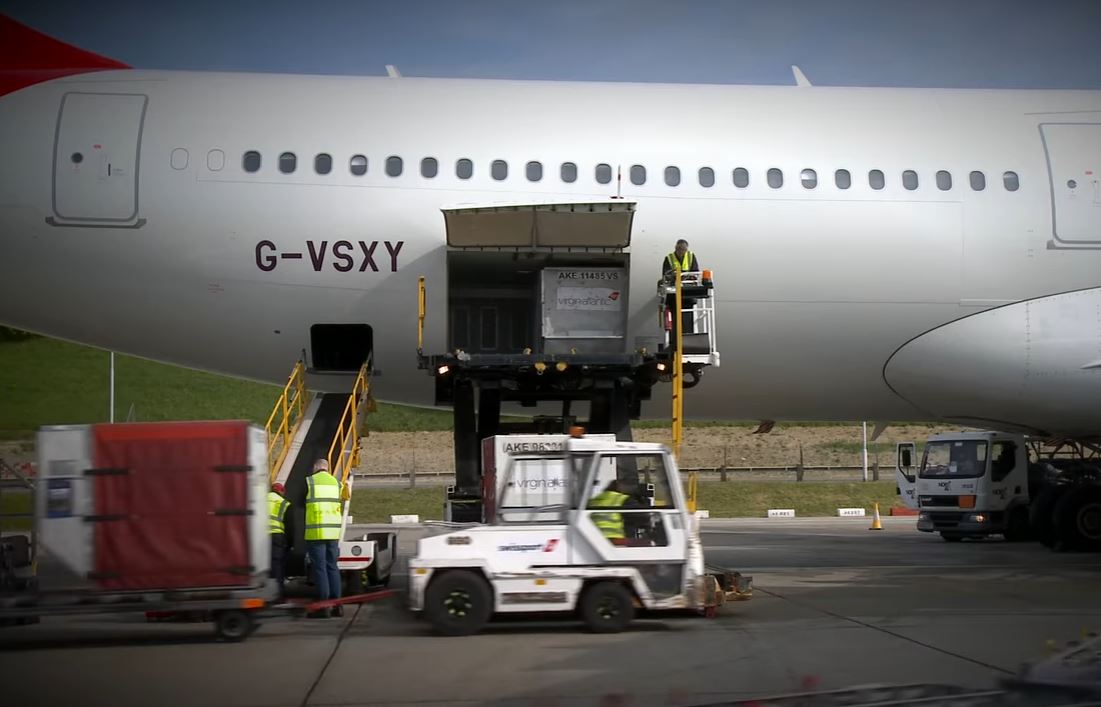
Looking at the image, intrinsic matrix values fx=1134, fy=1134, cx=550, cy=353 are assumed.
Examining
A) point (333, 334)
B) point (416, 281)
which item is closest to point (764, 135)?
point (416, 281)

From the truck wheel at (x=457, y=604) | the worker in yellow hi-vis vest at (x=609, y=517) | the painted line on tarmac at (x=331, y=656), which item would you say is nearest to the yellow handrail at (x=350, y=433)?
the painted line on tarmac at (x=331, y=656)

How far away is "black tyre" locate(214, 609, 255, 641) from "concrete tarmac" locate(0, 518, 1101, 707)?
0.10 meters

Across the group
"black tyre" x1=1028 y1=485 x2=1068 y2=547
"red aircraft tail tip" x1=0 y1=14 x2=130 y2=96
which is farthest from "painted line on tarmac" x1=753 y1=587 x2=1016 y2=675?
"red aircraft tail tip" x1=0 y1=14 x2=130 y2=96

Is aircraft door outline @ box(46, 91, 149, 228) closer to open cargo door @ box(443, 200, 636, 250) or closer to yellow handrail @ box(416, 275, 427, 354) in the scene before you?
yellow handrail @ box(416, 275, 427, 354)

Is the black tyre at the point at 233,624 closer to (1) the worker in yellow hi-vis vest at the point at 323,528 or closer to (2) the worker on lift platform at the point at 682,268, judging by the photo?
(1) the worker in yellow hi-vis vest at the point at 323,528

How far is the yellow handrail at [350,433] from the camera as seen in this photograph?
12.4m

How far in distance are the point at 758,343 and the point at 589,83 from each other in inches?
153

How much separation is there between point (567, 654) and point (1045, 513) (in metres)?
14.6

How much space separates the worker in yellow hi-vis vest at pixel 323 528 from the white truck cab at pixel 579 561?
4.56 ft

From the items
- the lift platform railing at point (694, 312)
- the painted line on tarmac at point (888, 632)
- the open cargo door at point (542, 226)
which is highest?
the open cargo door at point (542, 226)

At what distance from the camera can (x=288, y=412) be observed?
12867mm

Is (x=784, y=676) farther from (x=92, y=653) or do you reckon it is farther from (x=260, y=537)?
(x=92, y=653)

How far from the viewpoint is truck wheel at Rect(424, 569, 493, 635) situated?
32.8 ft

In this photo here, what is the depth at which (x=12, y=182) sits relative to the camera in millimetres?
12812
